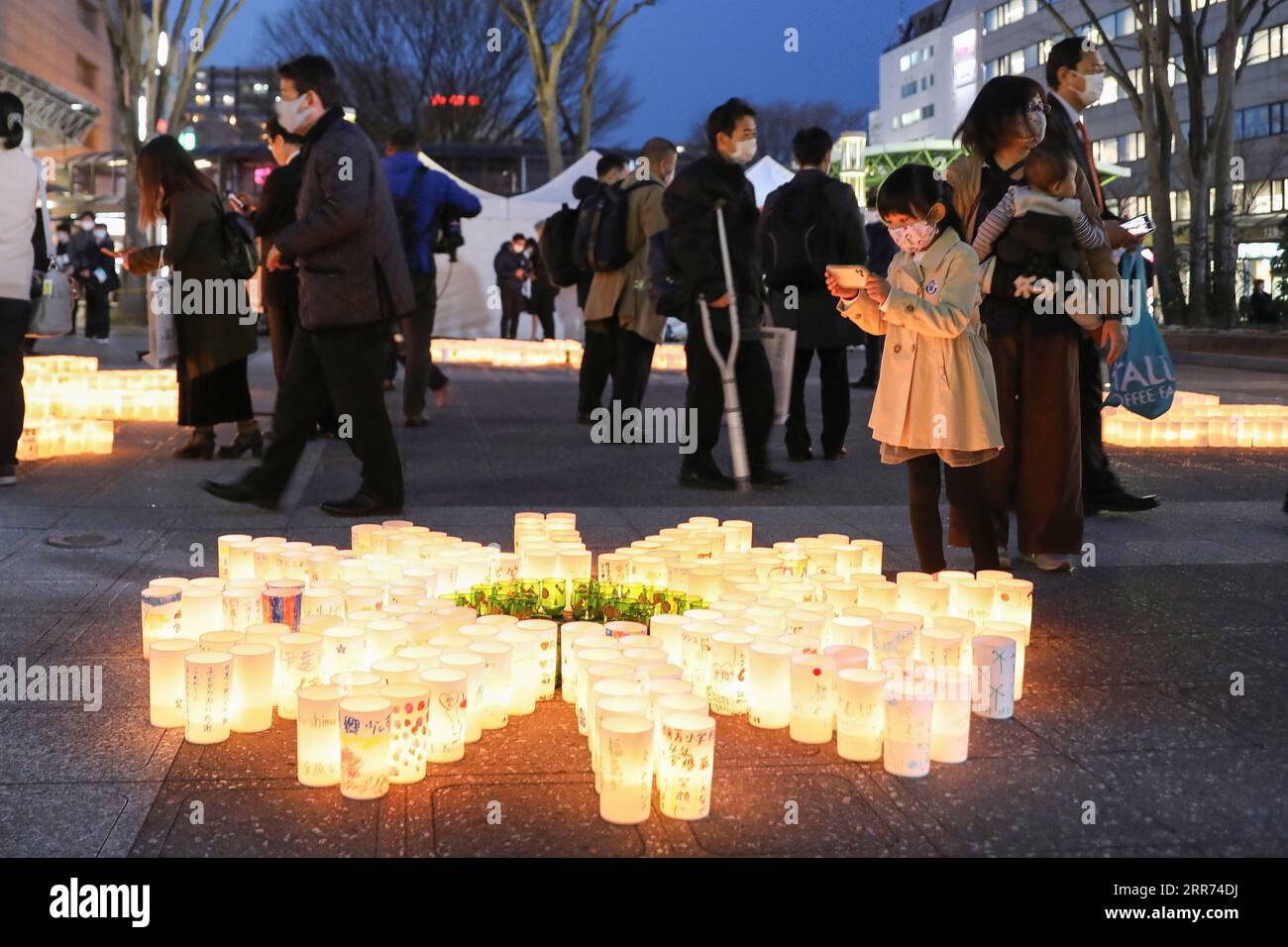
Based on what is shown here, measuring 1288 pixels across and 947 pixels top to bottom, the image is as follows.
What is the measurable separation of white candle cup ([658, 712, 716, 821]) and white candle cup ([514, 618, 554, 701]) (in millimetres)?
847

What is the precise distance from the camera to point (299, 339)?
22.7ft

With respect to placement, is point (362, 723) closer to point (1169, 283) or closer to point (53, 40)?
point (1169, 283)

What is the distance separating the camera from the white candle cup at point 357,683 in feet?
11.4

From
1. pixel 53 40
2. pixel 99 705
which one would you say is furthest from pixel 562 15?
pixel 99 705

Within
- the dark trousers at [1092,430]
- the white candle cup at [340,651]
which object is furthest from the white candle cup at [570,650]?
the dark trousers at [1092,430]

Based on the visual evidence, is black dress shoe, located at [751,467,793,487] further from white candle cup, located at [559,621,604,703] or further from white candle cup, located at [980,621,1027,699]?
white candle cup, located at [559,621,604,703]

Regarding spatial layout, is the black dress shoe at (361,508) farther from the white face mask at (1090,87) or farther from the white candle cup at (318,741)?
the white candle cup at (318,741)

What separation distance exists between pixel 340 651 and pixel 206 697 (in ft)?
1.27

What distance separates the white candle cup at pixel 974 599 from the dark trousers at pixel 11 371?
5189mm

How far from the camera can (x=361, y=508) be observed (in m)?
7.00

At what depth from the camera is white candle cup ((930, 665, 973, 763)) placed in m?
3.57

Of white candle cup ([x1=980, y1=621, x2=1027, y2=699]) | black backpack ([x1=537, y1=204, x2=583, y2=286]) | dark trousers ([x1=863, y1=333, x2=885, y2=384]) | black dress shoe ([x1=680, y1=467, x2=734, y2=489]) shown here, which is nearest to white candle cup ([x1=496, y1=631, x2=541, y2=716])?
white candle cup ([x1=980, y1=621, x2=1027, y2=699])

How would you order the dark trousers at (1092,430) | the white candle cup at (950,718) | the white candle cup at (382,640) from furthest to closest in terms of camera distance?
the dark trousers at (1092,430)
the white candle cup at (382,640)
the white candle cup at (950,718)
